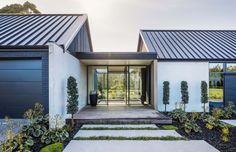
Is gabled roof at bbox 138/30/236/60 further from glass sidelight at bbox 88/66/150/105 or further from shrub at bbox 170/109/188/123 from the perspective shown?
Answer: shrub at bbox 170/109/188/123

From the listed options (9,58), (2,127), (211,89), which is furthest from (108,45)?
(2,127)

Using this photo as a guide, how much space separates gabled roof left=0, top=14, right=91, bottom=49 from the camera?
9047mm

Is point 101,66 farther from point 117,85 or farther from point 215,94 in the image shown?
point 215,94

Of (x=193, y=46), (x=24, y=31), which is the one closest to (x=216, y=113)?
(x=193, y=46)

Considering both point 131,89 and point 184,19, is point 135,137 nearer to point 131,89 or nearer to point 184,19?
point 131,89

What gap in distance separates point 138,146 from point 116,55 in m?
6.34

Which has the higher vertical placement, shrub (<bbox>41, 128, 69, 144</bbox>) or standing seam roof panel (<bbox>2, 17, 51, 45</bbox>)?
standing seam roof panel (<bbox>2, 17, 51, 45</bbox>)

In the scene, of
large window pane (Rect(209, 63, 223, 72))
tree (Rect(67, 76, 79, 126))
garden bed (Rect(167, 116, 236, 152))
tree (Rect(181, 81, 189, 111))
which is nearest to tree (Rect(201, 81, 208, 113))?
tree (Rect(181, 81, 189, 111))

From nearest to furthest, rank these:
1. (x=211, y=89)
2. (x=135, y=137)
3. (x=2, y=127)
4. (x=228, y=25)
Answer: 1. (x=135, y=137)
2. (x=2, y=127)
3. (x=211, y=89)
4. (x=228, y=25)

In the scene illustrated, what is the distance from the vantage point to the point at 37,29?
11328 millimetres

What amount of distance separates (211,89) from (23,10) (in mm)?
24386

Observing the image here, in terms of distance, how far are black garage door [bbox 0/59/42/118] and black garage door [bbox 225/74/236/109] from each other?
1089 centimetres

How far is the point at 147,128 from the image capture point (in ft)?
26.3

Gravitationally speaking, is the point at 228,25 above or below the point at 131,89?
above
